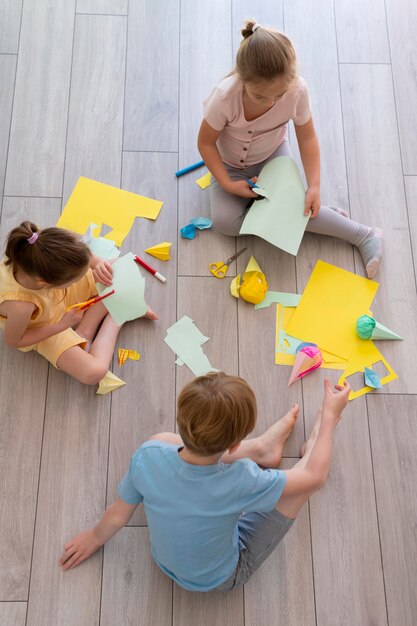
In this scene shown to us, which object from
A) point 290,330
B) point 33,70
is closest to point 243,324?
point 290,330

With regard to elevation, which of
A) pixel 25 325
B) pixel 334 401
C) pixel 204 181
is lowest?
pixel 334 401

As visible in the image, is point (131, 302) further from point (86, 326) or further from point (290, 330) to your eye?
point (290, 330)

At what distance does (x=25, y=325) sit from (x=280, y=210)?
680 millimetres

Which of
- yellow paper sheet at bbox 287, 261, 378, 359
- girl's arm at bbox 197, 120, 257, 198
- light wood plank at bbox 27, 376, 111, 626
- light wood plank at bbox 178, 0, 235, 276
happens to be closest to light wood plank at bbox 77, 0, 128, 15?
light wood plank at bbox 178, 0, 235, 276

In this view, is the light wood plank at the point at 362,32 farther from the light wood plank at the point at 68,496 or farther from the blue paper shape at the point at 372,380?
the light wood plank at the point at 68,496

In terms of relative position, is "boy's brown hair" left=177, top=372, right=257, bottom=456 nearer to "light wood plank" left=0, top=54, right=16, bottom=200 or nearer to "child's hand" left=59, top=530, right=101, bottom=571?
"child's hand" left=59, top=530, right=101, bottom=571

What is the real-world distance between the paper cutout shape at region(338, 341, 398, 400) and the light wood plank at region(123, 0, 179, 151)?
29.7 inches

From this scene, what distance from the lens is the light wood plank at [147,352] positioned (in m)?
1.41

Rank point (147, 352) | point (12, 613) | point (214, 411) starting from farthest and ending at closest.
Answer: point (147, 352), point (12, 613), point (214, 411)

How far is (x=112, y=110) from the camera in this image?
1.73m

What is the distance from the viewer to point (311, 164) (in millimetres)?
1566

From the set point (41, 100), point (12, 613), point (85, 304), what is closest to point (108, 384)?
point (85, 304)

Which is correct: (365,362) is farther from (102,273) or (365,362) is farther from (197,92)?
(197,92)

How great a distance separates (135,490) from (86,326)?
0.47 metres
